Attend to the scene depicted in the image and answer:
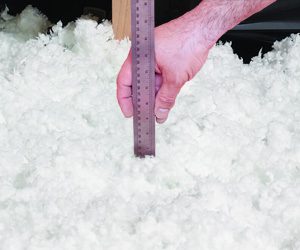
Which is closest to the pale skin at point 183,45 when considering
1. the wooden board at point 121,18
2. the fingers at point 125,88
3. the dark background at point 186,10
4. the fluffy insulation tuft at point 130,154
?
the fingers at point 125,88

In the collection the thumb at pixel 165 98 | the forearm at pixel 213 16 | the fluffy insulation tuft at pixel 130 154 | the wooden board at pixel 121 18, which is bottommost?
the fluffy insulation tuft at pixel 130 154

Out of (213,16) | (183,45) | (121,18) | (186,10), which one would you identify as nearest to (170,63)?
(183,45)

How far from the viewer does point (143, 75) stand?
3.80 ft

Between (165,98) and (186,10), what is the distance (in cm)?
56

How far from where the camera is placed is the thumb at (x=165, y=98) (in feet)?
3.84

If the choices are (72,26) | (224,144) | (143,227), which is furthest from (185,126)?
(72,26)

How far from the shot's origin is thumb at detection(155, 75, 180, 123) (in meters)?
1.17

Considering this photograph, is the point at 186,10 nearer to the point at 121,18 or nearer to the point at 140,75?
the point at 121,18

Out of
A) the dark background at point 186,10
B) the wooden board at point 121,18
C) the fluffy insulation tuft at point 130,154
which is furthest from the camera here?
the dark background at point 186,10

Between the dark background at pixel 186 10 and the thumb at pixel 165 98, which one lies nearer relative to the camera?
the thumb at pixel 165 98

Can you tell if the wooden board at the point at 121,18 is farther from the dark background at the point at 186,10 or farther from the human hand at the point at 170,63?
the human hand at the point at 170,63

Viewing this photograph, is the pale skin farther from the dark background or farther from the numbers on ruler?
the dark background

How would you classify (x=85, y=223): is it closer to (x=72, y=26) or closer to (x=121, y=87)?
(x=121, y=87)

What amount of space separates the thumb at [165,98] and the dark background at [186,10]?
531 mm
